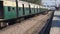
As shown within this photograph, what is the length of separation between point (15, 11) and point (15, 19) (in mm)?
1209

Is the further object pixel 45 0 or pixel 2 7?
pixel 45 0

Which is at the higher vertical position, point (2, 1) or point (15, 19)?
point (2, 1)

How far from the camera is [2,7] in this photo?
37.6 feet

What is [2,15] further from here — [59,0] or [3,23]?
[59,0]

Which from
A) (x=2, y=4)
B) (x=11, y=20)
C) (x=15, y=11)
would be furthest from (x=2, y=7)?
(x=15, y=11)

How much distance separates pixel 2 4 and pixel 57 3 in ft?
319

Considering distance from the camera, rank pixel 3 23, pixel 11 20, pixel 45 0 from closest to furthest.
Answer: pixel 3 23, pixel 11 20, pixel 45 0

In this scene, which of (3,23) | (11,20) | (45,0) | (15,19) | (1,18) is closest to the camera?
(1,18)

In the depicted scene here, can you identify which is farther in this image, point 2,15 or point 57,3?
point 57,3

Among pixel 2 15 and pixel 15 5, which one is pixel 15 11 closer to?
pixel 15 5

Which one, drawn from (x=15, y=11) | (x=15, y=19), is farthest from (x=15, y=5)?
(x=15, y=19)

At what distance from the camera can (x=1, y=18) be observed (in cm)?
1109

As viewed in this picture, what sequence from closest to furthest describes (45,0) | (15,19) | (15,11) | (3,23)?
(3,23), (15,19), (15,11), (45,0)

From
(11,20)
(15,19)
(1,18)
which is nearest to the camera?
(1,18)
